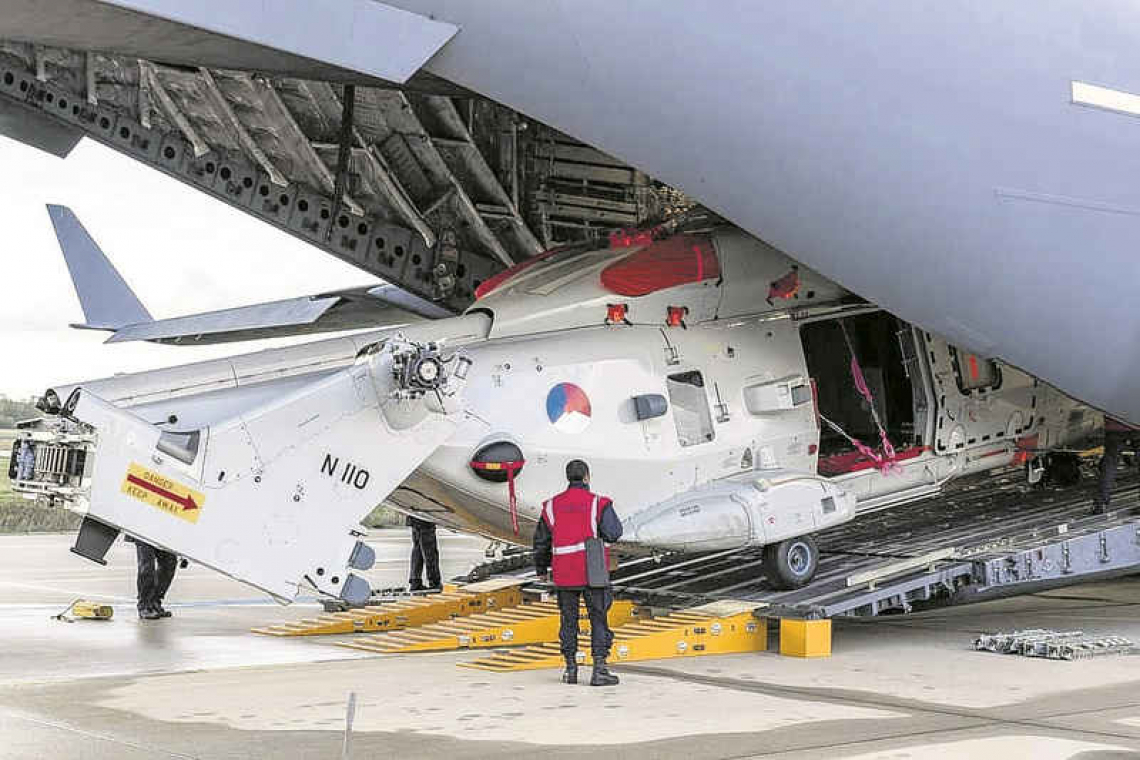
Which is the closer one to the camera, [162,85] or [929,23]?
[929,23]

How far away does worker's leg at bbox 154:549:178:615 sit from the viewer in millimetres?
13688

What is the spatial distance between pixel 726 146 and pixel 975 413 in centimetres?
456

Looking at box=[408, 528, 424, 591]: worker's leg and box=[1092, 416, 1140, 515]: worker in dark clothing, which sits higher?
box=[1092, 416, 1140, 515]: worker in dark clothing

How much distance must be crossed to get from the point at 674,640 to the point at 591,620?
1.62 meters

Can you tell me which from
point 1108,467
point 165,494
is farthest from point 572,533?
point 1108,467

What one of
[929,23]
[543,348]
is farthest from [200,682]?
[929,23]

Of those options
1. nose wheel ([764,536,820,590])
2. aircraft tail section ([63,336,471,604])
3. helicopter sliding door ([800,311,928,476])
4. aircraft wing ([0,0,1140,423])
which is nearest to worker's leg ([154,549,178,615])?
aircraft tail section ([63,336,471,604])

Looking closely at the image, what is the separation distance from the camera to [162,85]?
45.8 ft

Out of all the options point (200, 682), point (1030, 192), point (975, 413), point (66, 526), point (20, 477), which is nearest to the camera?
point (200, 682)

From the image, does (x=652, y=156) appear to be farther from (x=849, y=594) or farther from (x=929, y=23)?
(x=849, y=594)

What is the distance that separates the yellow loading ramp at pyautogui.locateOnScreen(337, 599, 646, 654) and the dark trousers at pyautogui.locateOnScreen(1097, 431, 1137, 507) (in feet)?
15.3

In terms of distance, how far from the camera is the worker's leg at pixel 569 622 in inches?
367

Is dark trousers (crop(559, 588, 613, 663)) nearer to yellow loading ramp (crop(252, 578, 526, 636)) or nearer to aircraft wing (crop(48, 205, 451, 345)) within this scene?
yellow loading ramp (crop(252, 578, 526, 636))

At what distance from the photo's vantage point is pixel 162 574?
1388cm
